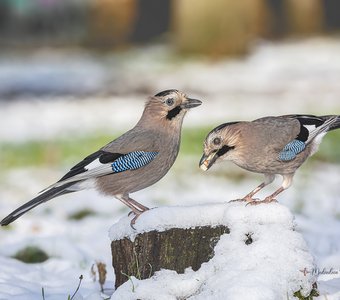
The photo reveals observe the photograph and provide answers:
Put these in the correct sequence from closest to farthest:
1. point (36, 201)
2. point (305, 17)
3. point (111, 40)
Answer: point (36, 201) < point (111, 40) < point (305, 17)

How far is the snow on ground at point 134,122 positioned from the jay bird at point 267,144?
0.68 metres

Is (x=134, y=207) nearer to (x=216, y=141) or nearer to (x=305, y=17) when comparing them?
(x=216, y=141)

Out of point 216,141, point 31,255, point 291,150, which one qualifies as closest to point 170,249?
point 216,141

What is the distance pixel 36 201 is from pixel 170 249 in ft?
3.12

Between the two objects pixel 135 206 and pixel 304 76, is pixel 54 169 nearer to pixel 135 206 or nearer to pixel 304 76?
pixel 135 206

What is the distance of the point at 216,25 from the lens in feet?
68.5

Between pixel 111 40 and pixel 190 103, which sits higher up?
pixel 190 103

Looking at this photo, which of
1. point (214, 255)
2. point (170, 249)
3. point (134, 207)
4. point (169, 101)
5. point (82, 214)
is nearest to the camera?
point (214, 255)

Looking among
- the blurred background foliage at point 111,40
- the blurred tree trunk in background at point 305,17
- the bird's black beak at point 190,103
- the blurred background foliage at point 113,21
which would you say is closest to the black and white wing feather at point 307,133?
the bird's black beak at point 190,103

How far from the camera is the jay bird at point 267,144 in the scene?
5.34m

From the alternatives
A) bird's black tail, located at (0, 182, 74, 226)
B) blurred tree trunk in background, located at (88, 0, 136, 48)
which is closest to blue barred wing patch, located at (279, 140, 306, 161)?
bird's black tail, located at (0, 182, 74, 226)

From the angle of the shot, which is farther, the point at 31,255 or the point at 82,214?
the point at 82,214

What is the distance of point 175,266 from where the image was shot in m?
5.06

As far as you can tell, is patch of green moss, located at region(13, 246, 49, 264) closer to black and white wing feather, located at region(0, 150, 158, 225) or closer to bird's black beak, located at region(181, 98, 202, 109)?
black and white wing feather, located at region(0, 150, 158, 225)
